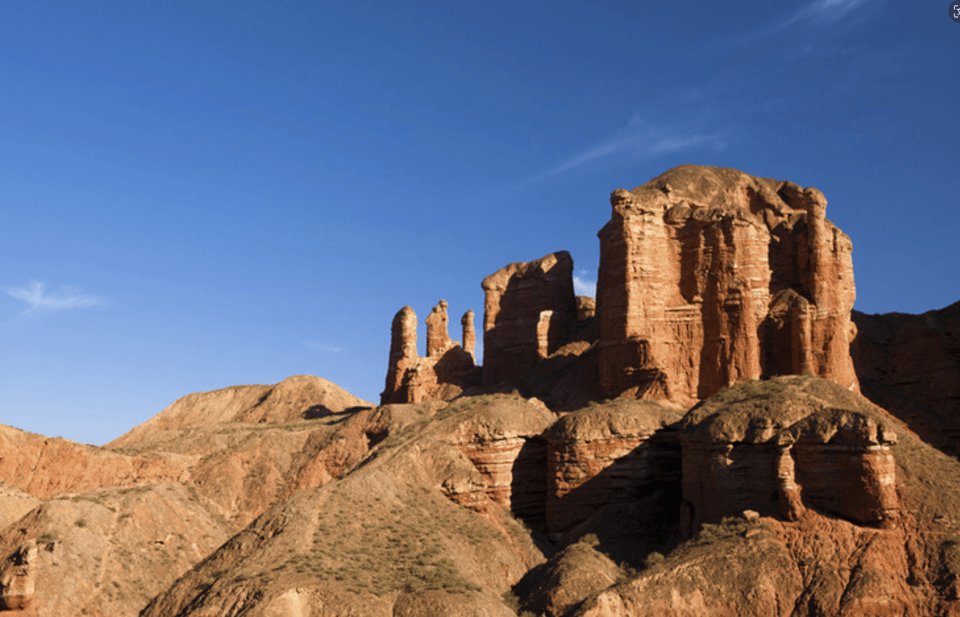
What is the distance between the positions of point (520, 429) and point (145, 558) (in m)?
19.0

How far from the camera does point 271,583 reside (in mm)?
32031

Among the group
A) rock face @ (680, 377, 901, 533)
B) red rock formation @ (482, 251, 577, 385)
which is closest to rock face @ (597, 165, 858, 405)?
red rock formation @ (482, 251, 577, 385)

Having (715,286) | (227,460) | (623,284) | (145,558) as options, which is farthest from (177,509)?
(715,286)

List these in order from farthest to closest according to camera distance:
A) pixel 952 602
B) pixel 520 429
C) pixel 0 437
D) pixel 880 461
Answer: pixel 0 437 → pixel 520 429 → pixel 880 461 → pixel 952 602

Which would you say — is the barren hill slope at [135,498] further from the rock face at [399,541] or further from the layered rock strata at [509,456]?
the layered rock strata at [509,456]

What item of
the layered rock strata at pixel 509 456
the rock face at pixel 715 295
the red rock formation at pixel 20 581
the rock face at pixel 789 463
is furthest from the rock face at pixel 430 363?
the red rock formation at pixel 20 581

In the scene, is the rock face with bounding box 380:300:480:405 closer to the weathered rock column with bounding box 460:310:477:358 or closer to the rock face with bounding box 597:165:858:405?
the weathered rock column with bounding box 460:310:477:358

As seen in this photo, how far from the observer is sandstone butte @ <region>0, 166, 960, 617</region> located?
111 feet

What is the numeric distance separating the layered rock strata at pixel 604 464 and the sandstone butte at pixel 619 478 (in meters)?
0.11

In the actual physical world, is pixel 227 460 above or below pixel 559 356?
below

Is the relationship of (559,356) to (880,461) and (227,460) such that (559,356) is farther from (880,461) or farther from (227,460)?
(880,461)

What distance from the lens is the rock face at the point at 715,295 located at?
181ft

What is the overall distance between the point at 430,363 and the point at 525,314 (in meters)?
9.48

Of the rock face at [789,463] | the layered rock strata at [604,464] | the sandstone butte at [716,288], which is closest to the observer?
the rock face at [789,463]
